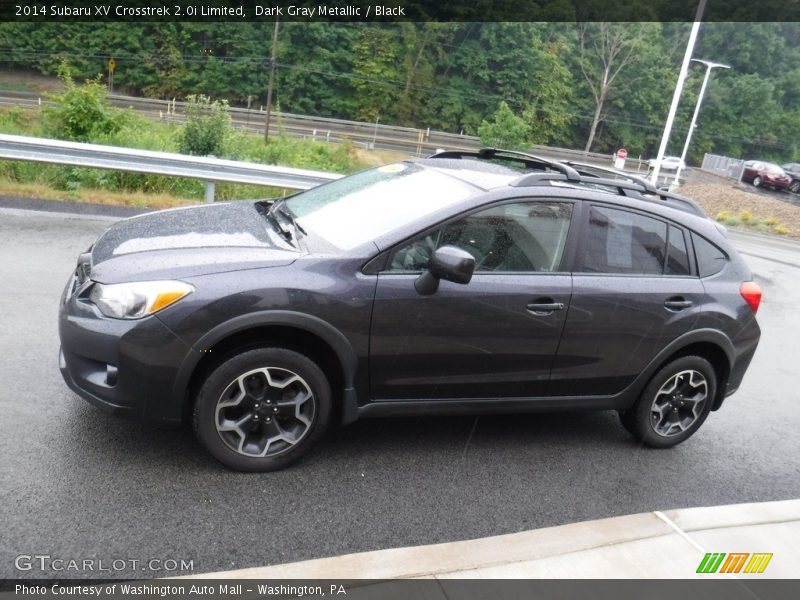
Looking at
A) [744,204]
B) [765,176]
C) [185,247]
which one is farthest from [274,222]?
[765,176]

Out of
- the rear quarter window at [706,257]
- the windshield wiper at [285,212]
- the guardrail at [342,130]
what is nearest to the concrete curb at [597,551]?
the rear quarter window at [706,257]

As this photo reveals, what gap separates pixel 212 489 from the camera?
3566 millimetres

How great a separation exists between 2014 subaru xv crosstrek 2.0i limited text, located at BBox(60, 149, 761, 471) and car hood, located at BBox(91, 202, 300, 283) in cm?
2

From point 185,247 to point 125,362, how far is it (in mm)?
706

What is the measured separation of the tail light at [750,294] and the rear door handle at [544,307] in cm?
151

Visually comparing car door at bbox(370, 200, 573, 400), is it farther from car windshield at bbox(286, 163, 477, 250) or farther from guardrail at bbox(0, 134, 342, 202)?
guardrail at bbox(0, 134, 342, 202)

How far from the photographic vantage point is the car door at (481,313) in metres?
3.87

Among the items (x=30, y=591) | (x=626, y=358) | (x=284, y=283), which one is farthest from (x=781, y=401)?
(x=30, y=591)

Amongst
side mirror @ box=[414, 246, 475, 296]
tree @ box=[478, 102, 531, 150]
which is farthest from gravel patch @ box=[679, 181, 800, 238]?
side mirror @ box=[414, 246, 475, 296]

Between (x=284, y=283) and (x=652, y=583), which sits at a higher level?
(x=284, y=283)

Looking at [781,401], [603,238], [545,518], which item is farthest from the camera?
[781,401]

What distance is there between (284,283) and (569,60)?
4396cm

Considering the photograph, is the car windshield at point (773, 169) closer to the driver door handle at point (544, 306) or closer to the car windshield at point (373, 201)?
the car windshield at point (373, 201)

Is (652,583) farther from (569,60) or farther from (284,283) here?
(569,60)
